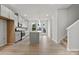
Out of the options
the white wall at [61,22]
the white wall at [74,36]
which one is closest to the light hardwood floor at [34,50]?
the white wall at [74,36]

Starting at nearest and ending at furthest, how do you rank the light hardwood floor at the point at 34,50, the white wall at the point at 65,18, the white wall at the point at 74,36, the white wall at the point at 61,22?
the light hardwood floor at the point at 34,50 → the white wall at the point at 74,36 → the white wall at the point at 65,18 → the white wall at the point at 61,22

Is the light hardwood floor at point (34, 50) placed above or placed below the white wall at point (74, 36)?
below

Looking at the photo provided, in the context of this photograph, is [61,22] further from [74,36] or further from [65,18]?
[74,36]

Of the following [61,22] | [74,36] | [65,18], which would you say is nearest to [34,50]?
[74,36]

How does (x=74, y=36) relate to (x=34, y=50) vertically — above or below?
above

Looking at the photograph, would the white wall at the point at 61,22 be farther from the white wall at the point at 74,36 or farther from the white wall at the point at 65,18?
the white wall at the point at 74,36

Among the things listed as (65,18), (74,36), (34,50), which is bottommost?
(34,50)

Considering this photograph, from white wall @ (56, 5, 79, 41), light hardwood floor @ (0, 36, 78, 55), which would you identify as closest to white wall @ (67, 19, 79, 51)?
light hardwood floor @ (0, 36, 78, 55)

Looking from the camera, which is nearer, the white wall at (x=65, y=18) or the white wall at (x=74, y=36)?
the white wall at (x=74, y=36)

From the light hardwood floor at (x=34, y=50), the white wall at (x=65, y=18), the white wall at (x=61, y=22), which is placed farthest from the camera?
the white wall at (x=61, y=22)

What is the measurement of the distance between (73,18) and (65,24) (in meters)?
0.48
